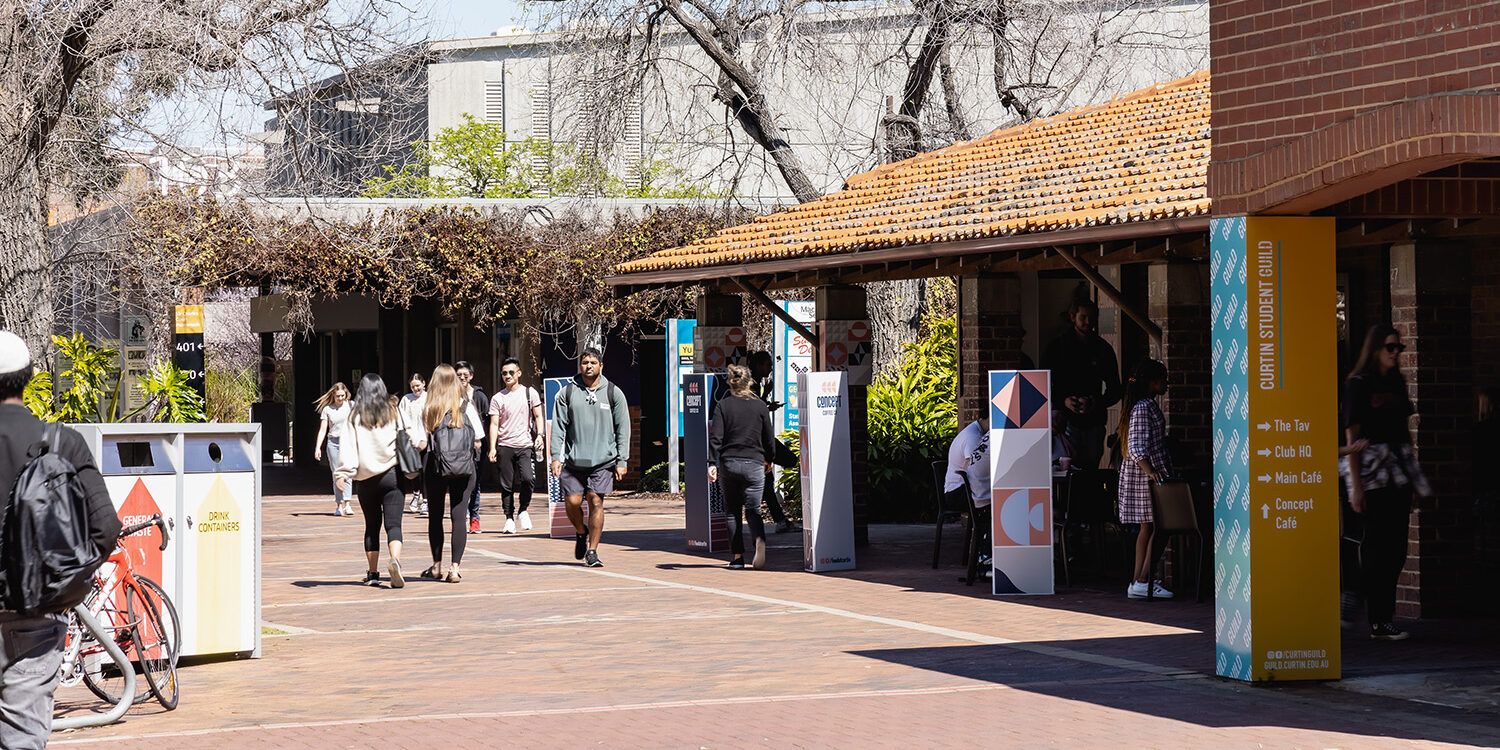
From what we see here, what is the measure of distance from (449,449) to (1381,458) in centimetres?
700

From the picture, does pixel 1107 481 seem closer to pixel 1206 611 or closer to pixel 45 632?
pixel 1206 611

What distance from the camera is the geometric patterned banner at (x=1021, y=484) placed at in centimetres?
1356

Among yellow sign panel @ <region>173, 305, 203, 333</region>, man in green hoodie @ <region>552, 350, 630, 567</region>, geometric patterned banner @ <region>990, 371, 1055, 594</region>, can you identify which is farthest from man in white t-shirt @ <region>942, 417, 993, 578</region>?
yellow sign panel @ <region>173, 305, 203, 333</region>

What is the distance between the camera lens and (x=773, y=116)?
28.4 meters

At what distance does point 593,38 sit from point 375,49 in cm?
1220

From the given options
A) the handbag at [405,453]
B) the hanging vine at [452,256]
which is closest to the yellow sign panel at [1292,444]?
the handbag at [405,453]

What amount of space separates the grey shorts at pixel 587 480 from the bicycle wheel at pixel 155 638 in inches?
252

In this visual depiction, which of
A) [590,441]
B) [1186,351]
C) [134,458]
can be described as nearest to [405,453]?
[590,441]

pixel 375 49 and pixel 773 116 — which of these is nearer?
pixel 375 49

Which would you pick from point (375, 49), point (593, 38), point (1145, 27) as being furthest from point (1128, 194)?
point (1145, 27)

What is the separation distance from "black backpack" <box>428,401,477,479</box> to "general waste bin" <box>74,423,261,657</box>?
11.7 ft

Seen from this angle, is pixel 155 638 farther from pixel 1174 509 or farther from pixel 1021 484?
pixel 1174 509

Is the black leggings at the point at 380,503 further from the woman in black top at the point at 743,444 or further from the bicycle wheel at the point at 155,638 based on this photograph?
the bicycle wheel at the point at 155,638

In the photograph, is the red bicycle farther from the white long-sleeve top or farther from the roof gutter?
the roof gutter
